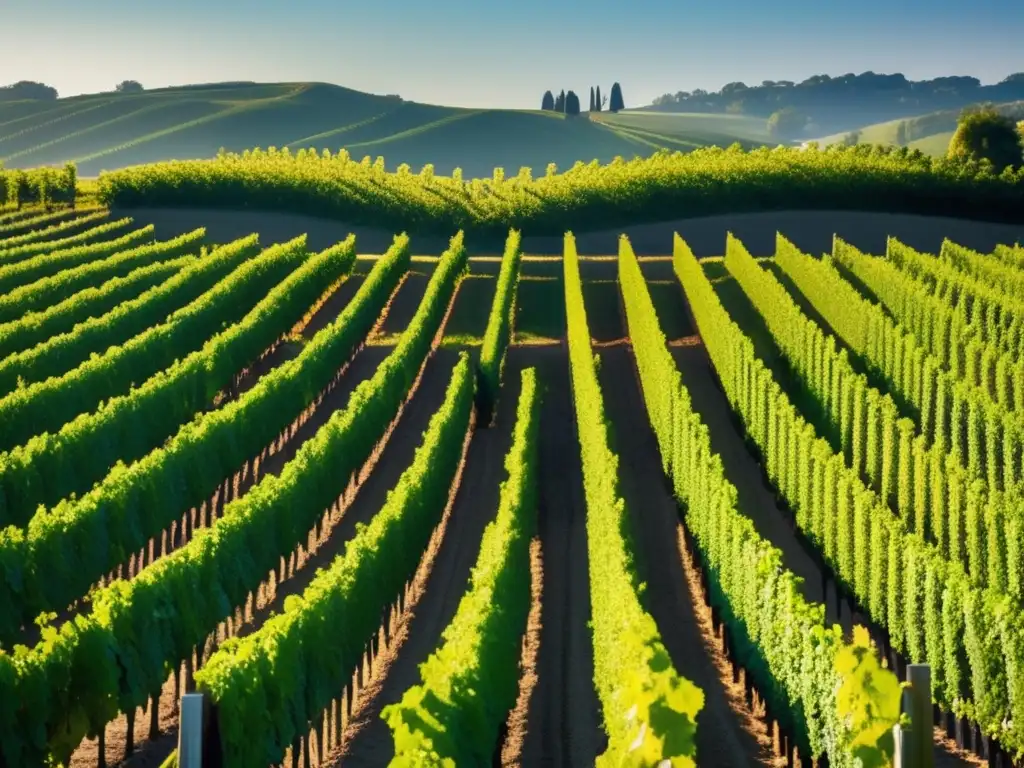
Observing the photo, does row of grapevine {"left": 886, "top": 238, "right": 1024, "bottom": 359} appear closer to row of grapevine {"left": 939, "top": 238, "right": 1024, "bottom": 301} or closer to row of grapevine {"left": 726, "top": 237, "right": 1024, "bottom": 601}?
row of grapevine {"left": 939, "top": 238, "right": 1024, "bottom": 301}

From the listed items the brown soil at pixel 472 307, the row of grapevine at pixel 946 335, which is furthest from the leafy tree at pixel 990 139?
the brown soil at pixel 472 307

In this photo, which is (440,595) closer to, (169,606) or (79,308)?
(169,606)

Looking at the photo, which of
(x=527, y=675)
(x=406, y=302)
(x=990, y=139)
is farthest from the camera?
(x=990, y=139)

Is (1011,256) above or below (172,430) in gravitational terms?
below

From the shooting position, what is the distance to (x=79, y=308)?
45.6m

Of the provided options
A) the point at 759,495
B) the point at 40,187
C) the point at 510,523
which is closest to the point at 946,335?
the point at 759,495

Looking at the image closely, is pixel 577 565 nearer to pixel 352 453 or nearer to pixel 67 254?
pixel 352 453

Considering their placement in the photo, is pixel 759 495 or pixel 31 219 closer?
pixel 759 495

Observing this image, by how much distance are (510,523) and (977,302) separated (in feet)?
82.8

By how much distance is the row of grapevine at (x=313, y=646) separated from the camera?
17625 millimetres

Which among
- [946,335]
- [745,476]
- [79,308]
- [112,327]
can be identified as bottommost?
[745,476]

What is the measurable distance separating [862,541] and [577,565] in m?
6.04

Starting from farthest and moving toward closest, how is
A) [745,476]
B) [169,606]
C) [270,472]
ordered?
1. [270,472]
2. [745,476]
3. [169,606]

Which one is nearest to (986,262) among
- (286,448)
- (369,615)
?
(286,448)
